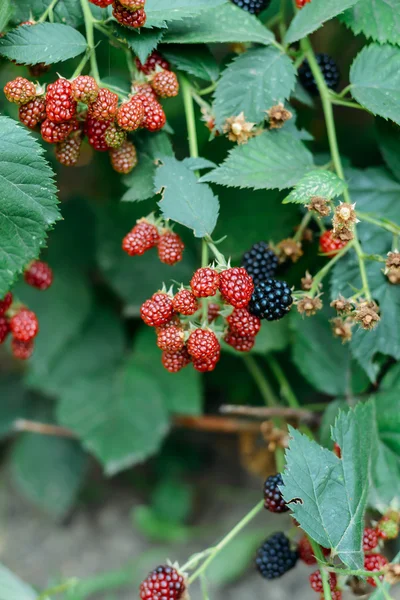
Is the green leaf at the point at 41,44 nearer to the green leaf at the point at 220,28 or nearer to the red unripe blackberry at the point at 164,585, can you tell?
the green leaf at the point at 220,28

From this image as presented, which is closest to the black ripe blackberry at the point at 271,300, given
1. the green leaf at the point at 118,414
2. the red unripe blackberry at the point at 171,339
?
the red unripe blackberry at the point at 171,339

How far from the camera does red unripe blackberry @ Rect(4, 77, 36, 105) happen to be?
94 cm

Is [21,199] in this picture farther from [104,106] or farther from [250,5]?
[250,5]

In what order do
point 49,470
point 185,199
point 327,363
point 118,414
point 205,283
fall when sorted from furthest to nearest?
1. point 49,470
2. point 118,414
3. point 327,363
4. point 185,199
5. point 205,283

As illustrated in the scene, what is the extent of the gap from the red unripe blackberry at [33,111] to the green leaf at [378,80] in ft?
1.79

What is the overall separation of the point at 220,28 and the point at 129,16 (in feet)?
0.64

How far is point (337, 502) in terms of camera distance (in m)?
0.95

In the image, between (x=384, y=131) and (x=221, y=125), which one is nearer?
(x=221, y=125)

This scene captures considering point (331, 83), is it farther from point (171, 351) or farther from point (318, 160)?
point (171, 351)

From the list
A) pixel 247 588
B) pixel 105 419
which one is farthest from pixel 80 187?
pixel 247 588

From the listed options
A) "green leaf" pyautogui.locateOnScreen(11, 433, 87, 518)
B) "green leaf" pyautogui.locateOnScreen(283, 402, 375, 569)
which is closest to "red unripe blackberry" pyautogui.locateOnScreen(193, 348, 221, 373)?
"green leaf" pyautogui.locateOnScreen(283, 402, 375, 569)

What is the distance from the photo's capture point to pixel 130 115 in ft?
3.14

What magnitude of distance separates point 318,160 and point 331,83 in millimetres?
152

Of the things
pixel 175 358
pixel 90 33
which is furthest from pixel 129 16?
pixel 175 358
